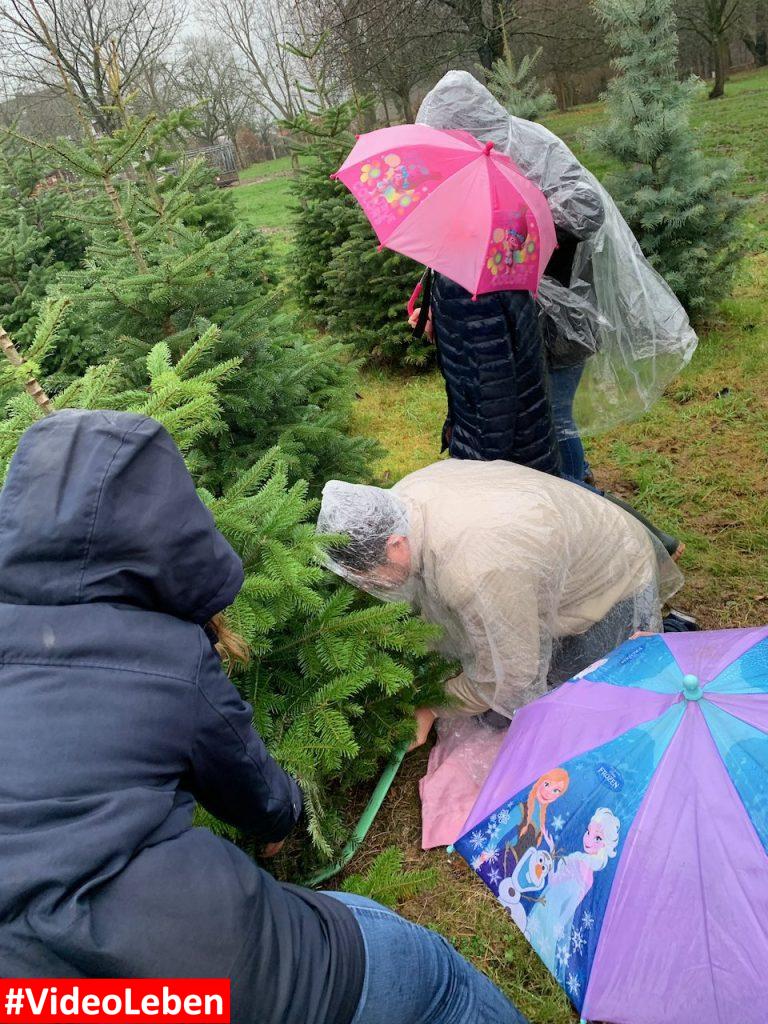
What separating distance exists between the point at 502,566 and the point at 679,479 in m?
2.48

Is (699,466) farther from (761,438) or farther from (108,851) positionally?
(108,851)

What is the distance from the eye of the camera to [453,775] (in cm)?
257

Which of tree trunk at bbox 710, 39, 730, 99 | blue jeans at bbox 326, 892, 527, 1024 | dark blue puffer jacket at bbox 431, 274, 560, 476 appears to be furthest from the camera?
tree trunk at bbox 710, 39, 730, 99

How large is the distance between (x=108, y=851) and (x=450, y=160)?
2.56m

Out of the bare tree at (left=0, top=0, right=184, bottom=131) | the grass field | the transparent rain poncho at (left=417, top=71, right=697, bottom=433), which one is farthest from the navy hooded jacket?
the bare tree at (left=0, top=0, right=184, bottom=131)

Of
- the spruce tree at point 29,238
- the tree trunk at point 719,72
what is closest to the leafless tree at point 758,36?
the tree trunk at point 719,72

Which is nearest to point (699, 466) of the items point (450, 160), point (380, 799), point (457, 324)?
point (457, 324)

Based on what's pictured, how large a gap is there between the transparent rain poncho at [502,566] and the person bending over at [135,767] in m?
0.99

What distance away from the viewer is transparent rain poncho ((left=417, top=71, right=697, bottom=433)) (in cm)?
293

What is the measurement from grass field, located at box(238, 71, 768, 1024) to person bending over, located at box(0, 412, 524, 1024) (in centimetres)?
87

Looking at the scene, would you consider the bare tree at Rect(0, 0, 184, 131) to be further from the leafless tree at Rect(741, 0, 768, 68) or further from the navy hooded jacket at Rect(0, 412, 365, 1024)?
the leafless tree at Rect(741, 0, 768, 68)

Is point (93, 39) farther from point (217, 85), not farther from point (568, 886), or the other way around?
point (217, 85)

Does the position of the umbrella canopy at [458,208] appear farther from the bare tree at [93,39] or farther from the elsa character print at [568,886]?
the bare tree at [93,39]

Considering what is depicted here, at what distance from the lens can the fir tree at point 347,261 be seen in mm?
6008
